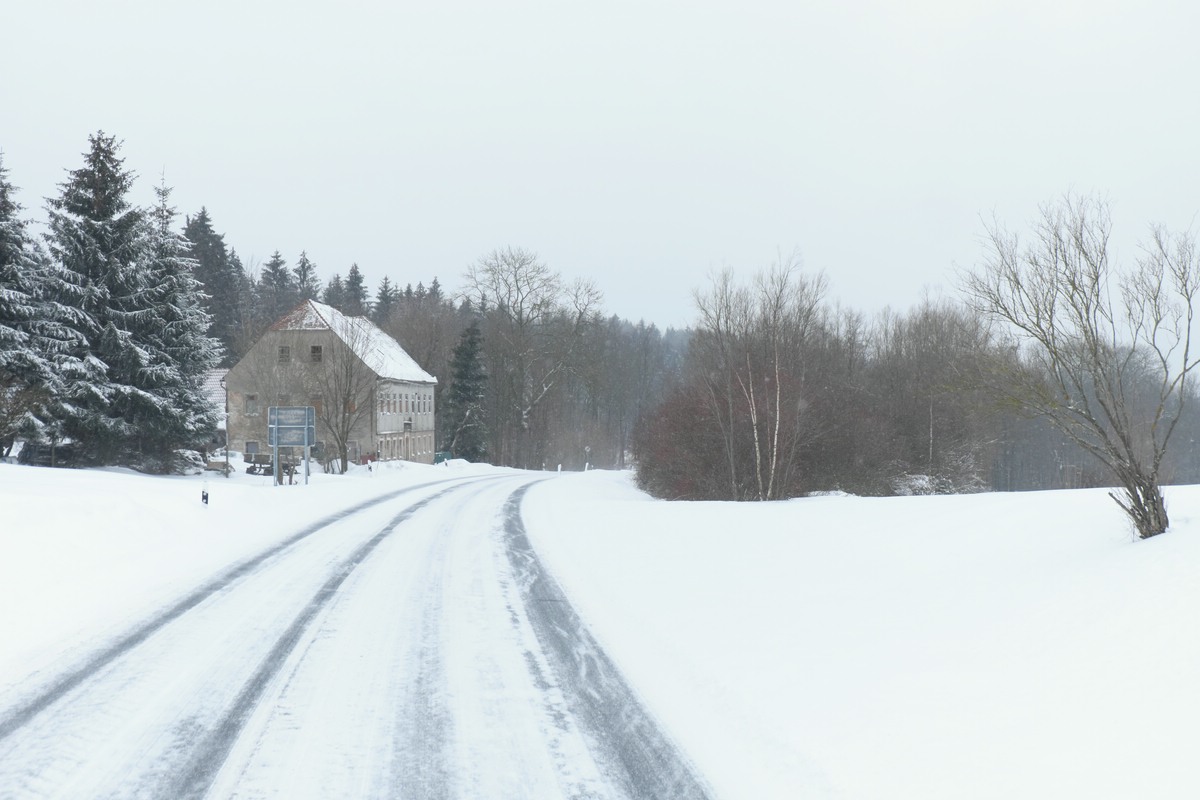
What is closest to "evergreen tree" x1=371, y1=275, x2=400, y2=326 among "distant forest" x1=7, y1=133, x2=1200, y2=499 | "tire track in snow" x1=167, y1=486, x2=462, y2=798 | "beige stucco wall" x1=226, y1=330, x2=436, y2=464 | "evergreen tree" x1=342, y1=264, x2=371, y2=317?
"evergreen tree" x1=342, y1=264, x2=371, y2=317

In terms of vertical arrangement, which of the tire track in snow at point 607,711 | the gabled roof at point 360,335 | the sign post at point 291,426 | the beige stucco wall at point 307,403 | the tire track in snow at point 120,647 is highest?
the gabled roof at point 360,335

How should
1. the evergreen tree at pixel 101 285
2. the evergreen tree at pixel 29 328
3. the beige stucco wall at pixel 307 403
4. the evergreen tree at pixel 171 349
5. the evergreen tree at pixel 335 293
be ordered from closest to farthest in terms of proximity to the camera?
the evergreen tree at pixel 29 328 < the evergreen tree at pixel 101 285 < the evergreen tree at pixel 171 349 < the beige stucco wall at pixel 307 403 < the evergreen tree at pixel 335 293

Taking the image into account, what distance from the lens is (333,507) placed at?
2197 cm

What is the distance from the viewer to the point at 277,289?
118 meters

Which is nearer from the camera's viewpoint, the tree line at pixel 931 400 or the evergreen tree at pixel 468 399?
the tree line at pixel 931 400

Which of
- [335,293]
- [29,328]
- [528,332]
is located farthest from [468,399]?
[335,293]

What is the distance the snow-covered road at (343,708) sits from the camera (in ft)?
15.7

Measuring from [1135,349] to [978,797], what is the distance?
6.85 m

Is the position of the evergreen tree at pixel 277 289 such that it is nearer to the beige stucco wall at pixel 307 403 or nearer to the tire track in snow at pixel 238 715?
the beige stucco wall at pixel 307 403

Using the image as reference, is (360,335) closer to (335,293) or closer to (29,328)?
(29,328)

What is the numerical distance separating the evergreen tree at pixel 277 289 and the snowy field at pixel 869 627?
9393 cm

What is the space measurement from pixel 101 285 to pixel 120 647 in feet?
84.3

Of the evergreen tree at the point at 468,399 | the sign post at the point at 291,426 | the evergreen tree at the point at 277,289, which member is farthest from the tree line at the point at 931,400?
the evergreen tree at the point at 277,289

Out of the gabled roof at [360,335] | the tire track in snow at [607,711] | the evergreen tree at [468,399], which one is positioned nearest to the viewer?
the tire track in snow at [607,711]
